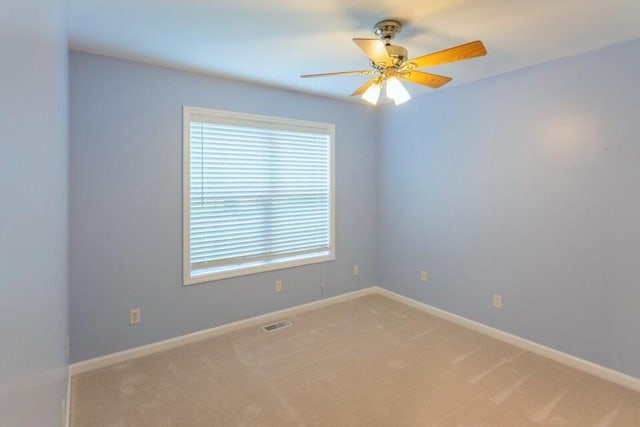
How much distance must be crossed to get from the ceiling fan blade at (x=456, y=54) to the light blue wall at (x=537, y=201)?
1.43 metres

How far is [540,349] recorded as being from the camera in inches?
113

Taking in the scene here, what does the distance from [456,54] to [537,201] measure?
1717 mm

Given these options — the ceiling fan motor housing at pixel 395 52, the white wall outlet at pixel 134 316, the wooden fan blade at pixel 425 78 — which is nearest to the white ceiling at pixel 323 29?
the ceiling fan motor housing at pixel 395 52

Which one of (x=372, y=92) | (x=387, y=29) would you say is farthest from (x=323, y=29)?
(x=372, y=92)

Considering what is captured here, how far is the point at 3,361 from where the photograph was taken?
0.62 metres

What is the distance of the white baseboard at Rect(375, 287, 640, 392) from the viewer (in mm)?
2431

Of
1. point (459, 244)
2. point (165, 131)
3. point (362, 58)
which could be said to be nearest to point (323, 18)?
point (362, 58)

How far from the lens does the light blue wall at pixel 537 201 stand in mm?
2422

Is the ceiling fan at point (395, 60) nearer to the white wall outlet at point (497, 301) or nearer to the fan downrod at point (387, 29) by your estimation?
the fan downrod at point (387, 29)

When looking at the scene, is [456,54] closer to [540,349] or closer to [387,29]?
[387,29]

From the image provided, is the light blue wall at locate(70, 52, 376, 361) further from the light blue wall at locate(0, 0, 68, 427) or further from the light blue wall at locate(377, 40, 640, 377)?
the light blue wall at locate(377, 40, 640, 377)

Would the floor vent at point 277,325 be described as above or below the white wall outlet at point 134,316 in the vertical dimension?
below

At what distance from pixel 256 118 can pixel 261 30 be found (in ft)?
3.90

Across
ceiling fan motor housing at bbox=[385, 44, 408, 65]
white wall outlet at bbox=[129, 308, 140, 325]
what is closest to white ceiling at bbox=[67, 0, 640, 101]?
ceiling fan motor housing at bbox=[385, 44, 408, 65]
